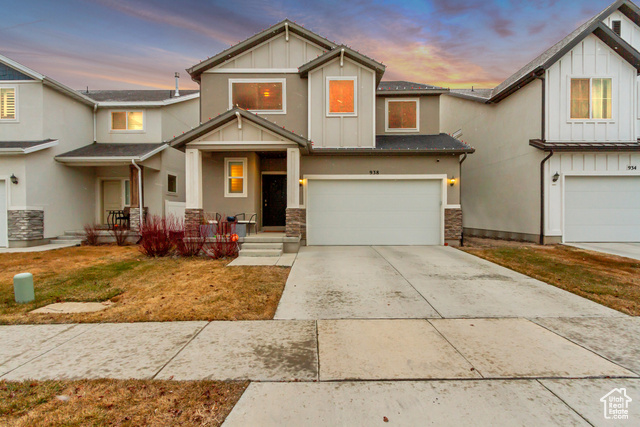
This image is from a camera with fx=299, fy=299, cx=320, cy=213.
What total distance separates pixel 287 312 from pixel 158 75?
20346mm

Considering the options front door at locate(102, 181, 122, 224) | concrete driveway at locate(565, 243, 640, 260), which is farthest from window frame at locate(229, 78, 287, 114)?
concrete driveway at locate(565, 243, 640, 260)

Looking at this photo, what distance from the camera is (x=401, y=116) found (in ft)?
41.2

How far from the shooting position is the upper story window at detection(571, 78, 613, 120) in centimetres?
1106

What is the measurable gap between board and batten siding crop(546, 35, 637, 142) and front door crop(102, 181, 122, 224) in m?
18.1

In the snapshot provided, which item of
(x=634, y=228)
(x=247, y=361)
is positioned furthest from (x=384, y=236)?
(x=634, y=228)

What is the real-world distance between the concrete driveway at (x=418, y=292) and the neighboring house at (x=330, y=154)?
278 cm

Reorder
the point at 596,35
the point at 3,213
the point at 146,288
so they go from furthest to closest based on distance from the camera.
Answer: the point at 596,35, the point at 3,213, the point at 146,288

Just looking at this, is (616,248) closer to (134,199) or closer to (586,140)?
(586,140)

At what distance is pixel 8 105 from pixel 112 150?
3577 mm

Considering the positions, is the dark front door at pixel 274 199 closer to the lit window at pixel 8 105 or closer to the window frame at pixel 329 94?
the window frame at pixel 329 94

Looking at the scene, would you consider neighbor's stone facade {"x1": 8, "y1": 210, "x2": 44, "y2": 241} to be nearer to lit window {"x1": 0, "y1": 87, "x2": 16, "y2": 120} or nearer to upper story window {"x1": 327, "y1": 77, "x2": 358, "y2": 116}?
lit window {"x1": 0, "y1": 87, "x2": 16, "y2": 120}

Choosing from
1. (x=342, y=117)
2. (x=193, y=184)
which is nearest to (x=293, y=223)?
(x=193, y=184)

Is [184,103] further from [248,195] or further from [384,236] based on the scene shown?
[384,236]

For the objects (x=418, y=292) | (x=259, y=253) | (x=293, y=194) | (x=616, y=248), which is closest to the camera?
(x=418, y=292)
